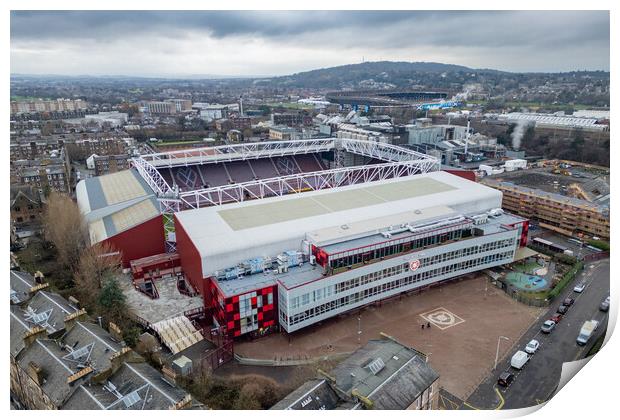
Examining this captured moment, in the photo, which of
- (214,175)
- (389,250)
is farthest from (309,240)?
(214,175)

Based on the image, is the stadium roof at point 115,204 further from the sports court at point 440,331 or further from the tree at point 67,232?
the sports court at point 440,331

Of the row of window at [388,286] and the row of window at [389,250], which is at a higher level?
the row of window at [389,250]

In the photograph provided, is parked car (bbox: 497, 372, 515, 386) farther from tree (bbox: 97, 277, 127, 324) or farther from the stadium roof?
the stadium roof

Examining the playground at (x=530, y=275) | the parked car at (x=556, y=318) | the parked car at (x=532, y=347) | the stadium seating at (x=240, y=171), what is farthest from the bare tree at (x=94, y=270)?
the playground at (x=530, y=275)

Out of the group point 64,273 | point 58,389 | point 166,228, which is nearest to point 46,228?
point 64,273

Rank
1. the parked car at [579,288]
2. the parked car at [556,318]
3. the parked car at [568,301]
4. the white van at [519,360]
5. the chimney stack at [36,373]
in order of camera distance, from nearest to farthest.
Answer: the chimney stack at [36,373], the white van at [519,360], the parked car at [556,318], the parked car at [568,301], the parked car at [579,288]

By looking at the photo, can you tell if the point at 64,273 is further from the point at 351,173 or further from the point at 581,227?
the point at 581,227
